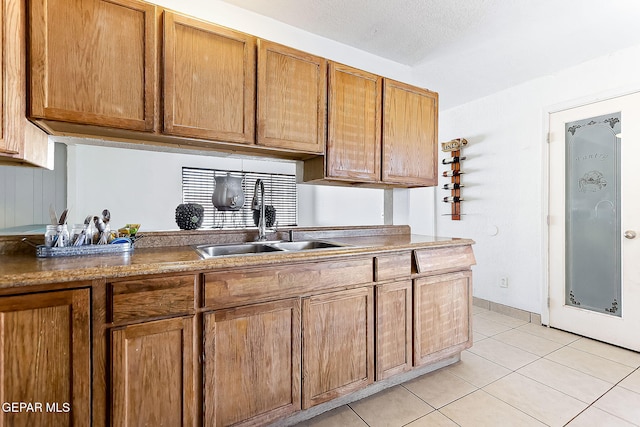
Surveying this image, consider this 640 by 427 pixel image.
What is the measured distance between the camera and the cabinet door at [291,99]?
1809mm

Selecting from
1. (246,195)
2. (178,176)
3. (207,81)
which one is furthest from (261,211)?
(178,176)

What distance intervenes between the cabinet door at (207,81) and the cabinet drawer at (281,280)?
80cm

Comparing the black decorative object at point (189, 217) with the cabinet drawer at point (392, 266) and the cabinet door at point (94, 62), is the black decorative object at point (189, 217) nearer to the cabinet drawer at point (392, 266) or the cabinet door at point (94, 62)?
the cabinet door at point (94, 62)

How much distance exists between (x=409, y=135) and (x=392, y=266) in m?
1.13

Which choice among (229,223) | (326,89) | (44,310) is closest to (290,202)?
(229,223)

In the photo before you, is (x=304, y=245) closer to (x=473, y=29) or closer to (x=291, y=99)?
(x=291, y=99)

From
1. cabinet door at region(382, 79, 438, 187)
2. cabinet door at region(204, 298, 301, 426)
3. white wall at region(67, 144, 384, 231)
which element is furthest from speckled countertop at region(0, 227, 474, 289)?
white wall at region(67, 144, 384, 231)

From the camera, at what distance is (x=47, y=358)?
3.50ft

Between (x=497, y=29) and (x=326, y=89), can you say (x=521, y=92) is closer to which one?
(x=497, y=29)

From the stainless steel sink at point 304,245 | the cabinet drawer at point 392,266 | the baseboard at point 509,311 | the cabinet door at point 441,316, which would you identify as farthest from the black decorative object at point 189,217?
the baseboard at point 509,311

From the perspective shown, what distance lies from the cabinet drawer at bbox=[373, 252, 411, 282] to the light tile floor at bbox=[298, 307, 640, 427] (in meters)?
0.75

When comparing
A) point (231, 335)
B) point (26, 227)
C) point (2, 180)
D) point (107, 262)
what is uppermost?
point (2, 180)

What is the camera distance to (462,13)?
6.70 feet

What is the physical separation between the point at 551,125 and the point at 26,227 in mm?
4256
